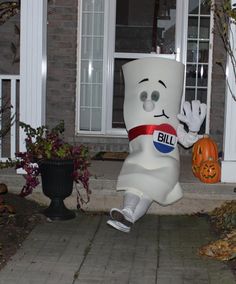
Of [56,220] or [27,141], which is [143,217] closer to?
[56,220]

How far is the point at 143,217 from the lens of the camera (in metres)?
6.84

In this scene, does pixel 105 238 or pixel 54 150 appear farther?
pixel 54 150

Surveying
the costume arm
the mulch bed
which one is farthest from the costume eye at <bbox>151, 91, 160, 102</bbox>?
the mulch bed

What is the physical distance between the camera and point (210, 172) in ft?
22.5

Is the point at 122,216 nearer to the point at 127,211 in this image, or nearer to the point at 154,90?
the point at 127,211

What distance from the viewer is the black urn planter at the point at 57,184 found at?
6527mm

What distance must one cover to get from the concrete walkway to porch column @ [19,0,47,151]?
128 centimetres

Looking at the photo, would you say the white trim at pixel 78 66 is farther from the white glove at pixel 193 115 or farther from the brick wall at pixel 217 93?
the white glove at pixel 193 115

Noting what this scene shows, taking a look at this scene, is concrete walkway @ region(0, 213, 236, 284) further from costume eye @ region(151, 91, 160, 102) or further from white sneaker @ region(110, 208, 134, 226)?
costume eye @ region(151, 91, 160, 102)

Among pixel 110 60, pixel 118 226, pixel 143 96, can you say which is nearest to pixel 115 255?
pixel 118 226

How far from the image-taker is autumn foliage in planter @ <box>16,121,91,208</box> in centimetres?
662

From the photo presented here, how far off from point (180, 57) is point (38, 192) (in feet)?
9.64

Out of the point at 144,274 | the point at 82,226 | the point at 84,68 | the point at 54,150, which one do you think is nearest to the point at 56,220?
the point at 82,226

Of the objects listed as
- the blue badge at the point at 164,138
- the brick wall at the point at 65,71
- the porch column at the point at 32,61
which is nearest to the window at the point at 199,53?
the brick wall at the point at 65,71
